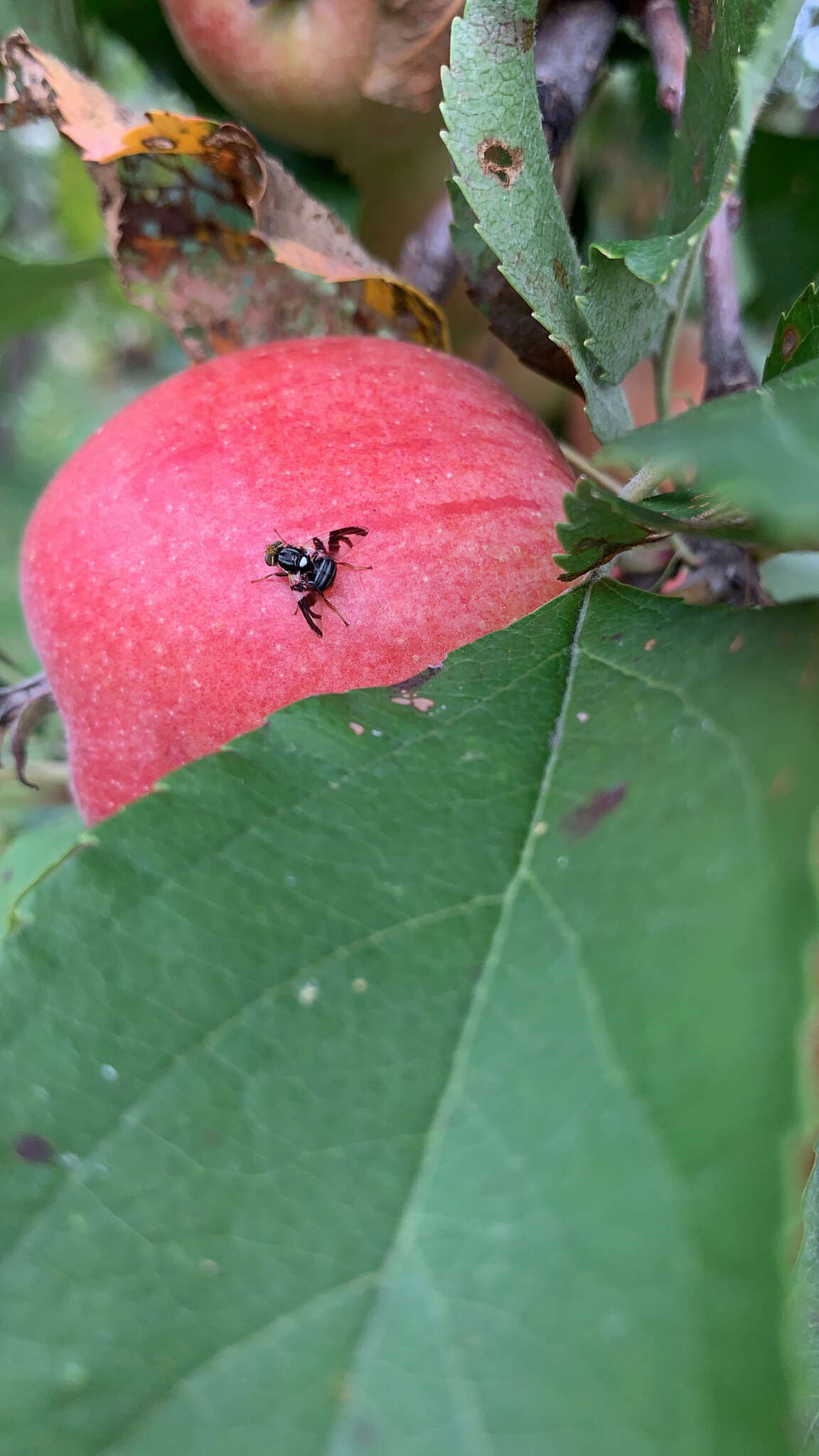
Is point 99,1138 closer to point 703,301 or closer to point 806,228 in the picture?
point 703,301

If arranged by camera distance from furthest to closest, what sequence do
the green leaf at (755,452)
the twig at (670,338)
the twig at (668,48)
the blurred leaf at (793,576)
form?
1. the blurred leaf at (793,576)
2. the twig at (668,48)
3. the twig at (670,338)
4. the green leaf at (755,452)

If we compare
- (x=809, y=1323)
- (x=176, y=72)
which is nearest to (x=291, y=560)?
(x=809, y=1323)

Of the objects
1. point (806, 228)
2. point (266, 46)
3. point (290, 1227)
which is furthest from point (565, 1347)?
point (806, 228)

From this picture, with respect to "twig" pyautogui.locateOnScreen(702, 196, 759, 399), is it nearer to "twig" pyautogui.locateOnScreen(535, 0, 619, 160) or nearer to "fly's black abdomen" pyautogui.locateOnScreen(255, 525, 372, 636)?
"twig" pyautogui.locateOnScreen(535, 0, 619, 160)

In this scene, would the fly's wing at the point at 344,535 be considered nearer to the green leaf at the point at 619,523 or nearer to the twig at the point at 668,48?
the green leaf at the point at 619,523

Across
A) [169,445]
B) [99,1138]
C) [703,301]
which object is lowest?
[99,1138]

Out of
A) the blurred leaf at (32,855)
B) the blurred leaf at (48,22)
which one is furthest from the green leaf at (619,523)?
the blurred leaf at (48,22)

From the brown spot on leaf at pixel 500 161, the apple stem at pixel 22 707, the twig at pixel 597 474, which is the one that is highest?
the brown spot on leaf at pixel 500 161

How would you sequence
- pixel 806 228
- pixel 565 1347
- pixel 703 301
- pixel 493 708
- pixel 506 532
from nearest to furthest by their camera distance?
1. pixel 565 1347
2. pixel 493 708
3. pixel 506 532
4. pixel 703 301
5. pixel 806 228

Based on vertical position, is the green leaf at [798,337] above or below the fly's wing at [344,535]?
above
